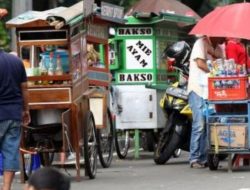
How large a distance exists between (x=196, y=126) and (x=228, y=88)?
3.42ft

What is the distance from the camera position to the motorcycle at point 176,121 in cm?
1312

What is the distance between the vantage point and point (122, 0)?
20375 mm

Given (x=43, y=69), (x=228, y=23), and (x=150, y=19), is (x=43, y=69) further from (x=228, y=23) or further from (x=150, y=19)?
(x=150, y=19)

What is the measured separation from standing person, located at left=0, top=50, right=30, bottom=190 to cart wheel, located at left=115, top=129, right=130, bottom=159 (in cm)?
549

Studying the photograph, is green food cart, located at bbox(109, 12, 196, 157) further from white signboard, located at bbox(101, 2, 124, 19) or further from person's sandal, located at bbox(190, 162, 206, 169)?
person's sandal, located at bbox(190, 162, 206, 169)

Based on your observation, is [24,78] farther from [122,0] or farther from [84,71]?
[122,0]

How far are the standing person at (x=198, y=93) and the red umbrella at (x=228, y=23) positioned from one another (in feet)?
1.76

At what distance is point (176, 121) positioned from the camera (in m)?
13.3

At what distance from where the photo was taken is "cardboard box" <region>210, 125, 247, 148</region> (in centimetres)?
1170

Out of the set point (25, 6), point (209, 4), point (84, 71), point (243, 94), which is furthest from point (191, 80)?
point (209, 4)

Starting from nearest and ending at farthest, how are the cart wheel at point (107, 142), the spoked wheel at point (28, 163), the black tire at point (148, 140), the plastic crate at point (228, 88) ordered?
the spoked wheel at point (28, 163)
the plastic crate at point (228, 88)
the cart wheel at point (107, 142)
the black tire at point (148, 140)

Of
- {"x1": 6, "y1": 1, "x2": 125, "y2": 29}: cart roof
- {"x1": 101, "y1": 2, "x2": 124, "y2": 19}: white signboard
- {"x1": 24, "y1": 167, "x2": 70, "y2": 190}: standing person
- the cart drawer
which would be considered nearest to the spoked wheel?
the cart drawer

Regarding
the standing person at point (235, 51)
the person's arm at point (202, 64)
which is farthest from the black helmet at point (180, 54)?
the person's arm at point (202, 64)

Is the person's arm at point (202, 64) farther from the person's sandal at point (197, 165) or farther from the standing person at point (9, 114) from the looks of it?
the standing person at point (9, 114)
